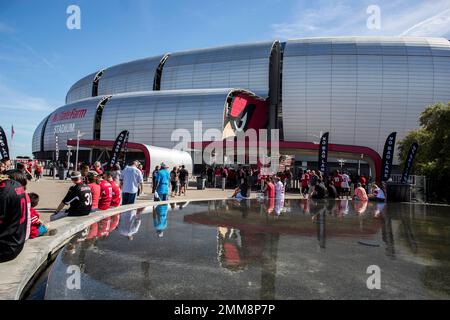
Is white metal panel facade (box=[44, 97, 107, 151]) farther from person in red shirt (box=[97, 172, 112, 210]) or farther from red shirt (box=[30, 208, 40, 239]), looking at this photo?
red shirt (box=[30, 208, 40, 239])

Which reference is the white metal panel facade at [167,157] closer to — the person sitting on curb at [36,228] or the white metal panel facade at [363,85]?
the person sitting on curb at [36,228]

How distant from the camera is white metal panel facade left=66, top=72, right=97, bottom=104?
82938 mm

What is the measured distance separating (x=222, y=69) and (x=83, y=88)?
40.8 meters

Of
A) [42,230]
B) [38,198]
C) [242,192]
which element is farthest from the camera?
[242,192]

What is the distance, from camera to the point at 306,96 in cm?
5812

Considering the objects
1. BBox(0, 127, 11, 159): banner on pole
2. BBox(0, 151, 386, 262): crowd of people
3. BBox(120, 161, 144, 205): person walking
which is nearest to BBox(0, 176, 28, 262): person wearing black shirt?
BBox(0, 151, 386, 262): crowd of people

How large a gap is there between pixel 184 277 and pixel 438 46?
67.0 m

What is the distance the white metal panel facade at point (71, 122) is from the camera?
62.6 meters

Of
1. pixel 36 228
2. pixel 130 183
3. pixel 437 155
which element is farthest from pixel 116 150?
pixel 437 155

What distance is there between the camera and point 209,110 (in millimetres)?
52781

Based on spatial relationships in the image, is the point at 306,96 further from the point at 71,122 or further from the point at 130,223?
the point at 130,223

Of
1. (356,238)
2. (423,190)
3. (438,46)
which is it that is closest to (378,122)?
(438,46)

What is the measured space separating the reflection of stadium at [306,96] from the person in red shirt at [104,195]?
43403 millimetres
